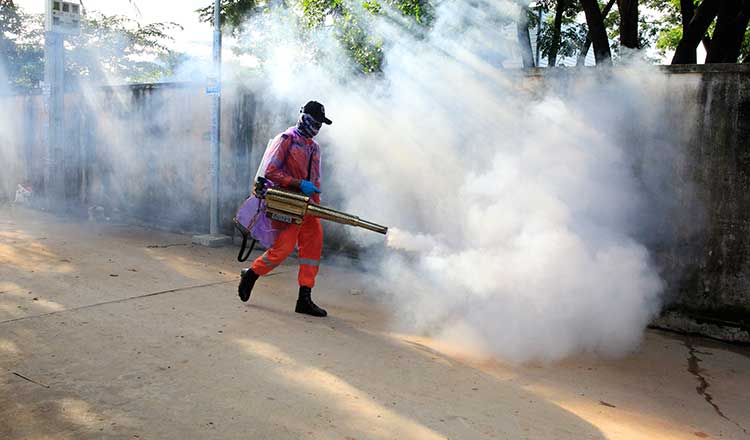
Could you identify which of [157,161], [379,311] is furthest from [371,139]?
[157,161]

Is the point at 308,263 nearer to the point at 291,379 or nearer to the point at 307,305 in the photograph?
the point at 307,305

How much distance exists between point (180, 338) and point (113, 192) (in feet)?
20.9

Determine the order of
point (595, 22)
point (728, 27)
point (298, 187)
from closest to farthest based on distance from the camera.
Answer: point (298, 187) < point (728, 27) < point (595, 22)

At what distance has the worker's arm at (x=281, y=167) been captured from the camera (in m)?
4.80

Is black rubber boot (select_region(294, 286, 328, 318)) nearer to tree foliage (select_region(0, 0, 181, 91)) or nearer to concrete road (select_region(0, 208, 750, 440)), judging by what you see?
concrete road (select_region(0, 208, 750, 440))

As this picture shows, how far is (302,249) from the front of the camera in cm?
495

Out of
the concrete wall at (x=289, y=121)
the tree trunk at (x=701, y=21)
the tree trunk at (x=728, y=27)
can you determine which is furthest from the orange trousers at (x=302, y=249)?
the tree trunk at (x=701, y=21)

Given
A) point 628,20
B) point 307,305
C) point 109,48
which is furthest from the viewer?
point 109,48

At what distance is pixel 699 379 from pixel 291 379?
2.53 meters

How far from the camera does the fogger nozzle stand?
467 centimetres

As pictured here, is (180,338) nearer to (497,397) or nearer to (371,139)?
(497,397)

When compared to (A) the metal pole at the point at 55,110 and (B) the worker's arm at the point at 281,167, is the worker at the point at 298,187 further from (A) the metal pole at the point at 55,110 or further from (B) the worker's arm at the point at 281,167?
(A) the metal pole at the point at 55,110

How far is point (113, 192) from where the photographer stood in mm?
9742

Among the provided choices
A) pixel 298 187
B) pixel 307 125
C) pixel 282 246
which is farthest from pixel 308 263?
pixel 307 125
